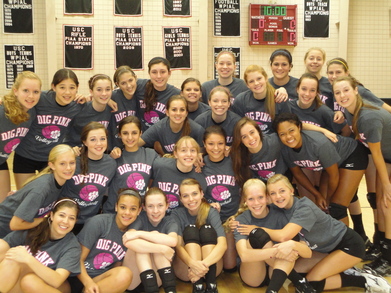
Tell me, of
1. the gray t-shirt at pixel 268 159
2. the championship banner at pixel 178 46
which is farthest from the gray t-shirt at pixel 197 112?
the championship banner at pixel 178 46

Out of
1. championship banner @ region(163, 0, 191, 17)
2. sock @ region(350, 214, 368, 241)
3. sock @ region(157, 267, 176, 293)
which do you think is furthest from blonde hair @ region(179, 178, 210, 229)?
championship banner @ region(163, 0, 191, 17)

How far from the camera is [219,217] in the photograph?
3.43 meters

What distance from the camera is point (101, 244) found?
314 centimetres

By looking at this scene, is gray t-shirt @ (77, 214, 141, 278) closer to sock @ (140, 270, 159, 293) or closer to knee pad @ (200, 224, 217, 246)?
sock @ (140, 270, 159, 293)

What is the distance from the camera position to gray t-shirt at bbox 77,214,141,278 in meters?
3.10

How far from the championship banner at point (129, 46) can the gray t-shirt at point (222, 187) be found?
517cm

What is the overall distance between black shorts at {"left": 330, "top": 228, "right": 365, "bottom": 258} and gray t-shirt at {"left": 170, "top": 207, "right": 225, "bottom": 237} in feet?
3.19

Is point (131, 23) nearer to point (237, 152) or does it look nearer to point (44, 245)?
point (237, 152)

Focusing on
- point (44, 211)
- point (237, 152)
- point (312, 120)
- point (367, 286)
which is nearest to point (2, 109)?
point (44, 211)

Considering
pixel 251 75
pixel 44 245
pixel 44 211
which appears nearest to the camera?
pixel 44 245

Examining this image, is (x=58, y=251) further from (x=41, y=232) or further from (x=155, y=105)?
(x=155, y=105)

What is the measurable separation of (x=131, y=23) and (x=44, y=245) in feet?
20.5

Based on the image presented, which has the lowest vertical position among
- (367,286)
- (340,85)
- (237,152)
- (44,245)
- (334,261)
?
(367,286)

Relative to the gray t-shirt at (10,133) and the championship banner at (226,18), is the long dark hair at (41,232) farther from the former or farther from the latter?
the championship banner at (226,18)
